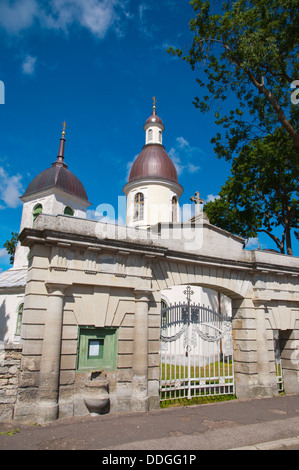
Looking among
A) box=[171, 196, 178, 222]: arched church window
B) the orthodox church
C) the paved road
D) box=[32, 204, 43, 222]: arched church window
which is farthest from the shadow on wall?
the paved road

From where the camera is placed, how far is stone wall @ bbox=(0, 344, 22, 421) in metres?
6.77

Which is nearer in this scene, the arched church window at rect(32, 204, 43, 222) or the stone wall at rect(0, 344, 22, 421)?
the stone wall at rect(0, 344, 22, 421)

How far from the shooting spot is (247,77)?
1288 cm

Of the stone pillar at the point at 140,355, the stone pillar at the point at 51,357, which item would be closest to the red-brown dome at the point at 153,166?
the stone pillar at the point at 140,355

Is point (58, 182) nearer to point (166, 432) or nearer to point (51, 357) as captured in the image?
point (51, 357)

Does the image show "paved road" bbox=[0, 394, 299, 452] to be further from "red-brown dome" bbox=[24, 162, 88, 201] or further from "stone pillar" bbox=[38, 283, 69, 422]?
"red-brown dome" bbox=[24, 162, 88, 201]

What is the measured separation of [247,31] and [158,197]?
12.4 meters

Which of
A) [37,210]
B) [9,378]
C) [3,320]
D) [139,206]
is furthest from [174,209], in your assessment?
[9,378]

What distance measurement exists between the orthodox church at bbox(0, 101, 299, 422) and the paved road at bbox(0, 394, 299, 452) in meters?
0.47

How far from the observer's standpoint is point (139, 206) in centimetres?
2316

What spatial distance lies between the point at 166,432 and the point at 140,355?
2017 millimetres

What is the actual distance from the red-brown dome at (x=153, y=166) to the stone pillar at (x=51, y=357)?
653 inches
